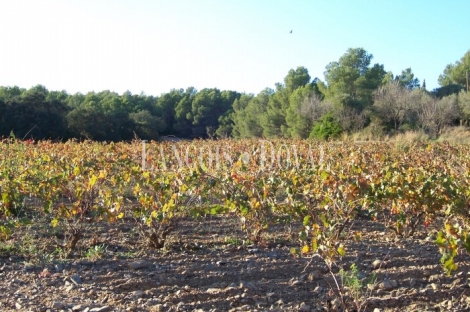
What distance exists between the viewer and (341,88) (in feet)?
107

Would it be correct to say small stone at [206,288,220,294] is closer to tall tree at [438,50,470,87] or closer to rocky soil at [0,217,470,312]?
rocky soil at [0,217,470,312]

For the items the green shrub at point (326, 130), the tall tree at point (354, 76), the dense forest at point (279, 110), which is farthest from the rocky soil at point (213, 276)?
the tall tree at point (354, 76)

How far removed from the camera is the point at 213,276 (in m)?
3.45

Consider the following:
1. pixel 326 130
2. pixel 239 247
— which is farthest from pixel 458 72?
pixel 239 247

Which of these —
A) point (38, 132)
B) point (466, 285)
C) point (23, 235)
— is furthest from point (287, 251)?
point (38, 132)

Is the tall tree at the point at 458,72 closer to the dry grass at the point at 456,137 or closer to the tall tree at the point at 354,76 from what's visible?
the tall tree at the point at 354,76

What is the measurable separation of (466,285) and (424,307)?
0.53m

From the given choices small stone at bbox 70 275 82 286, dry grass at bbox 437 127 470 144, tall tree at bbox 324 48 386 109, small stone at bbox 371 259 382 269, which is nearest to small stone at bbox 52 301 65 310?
small stone at bbox 70 275 82 286

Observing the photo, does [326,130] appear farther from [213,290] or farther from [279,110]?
[213,290]

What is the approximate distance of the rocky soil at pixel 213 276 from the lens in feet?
9.59

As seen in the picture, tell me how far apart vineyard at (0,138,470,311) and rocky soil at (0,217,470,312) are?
10 millimetres

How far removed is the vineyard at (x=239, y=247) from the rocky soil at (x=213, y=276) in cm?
1

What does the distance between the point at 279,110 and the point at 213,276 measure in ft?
110

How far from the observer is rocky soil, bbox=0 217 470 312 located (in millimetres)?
2922
